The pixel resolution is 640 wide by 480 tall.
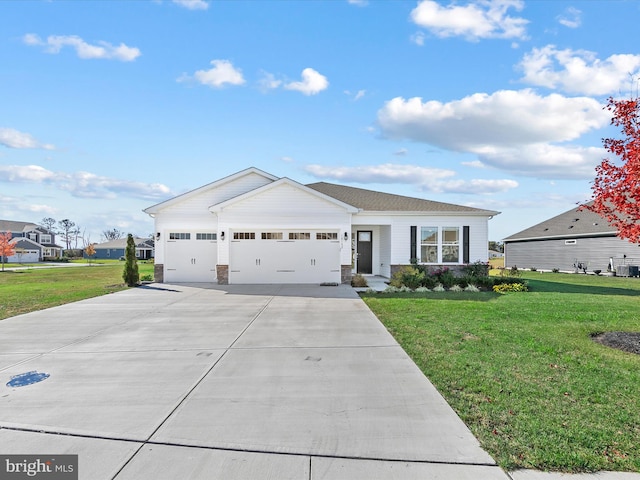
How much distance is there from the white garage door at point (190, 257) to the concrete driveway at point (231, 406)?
9.33m

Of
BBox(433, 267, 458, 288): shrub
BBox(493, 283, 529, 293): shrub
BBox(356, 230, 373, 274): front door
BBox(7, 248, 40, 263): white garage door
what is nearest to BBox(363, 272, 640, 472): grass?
BBox(493, 283, 529, 293): shrub

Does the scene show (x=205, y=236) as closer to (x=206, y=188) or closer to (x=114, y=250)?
(x=206, y=188)

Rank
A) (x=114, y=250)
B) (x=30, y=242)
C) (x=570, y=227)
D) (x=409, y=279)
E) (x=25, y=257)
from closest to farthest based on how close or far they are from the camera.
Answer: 1. (x=409, y=279)
2. (x=570, y=227)
3. (x=25, y=257)
4. (x=30, y=242)
5. (x=114, y=250)

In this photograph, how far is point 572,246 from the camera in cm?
2594

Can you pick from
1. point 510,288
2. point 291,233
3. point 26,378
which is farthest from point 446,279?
point 26,378

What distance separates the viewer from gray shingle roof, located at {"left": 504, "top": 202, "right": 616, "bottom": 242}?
79.3 ft

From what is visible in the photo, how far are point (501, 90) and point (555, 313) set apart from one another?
910cm

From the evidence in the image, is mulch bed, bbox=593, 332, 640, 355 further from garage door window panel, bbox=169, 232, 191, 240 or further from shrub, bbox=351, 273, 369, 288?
garage door window panel, bbox=169, 232, 191, 240

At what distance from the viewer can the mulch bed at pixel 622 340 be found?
6051mm

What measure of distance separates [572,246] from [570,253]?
0.52 metres

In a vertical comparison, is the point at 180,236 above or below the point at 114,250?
above

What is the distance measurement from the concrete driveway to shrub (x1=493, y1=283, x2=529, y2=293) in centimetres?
839

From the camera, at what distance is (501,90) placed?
1403 cm

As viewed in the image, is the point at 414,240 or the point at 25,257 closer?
the point at 414,240
